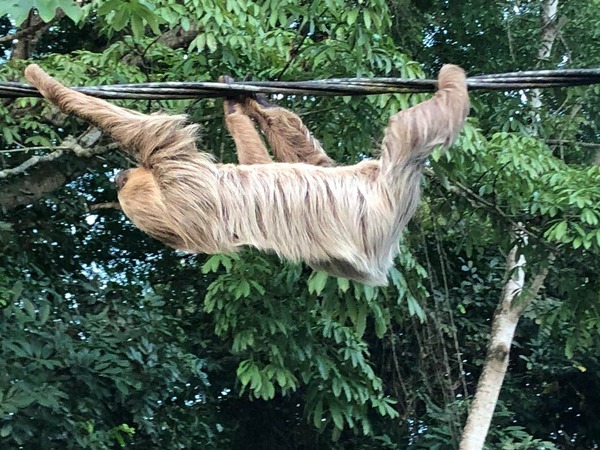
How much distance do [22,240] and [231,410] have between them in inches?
130

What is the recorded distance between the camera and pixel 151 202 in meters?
3.71

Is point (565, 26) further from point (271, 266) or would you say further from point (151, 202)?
point (151, 202)

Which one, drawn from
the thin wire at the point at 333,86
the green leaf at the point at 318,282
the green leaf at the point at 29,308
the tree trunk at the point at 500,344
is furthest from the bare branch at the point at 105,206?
the thin wire at the point at 333,86

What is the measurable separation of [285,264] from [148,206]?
2876 mm

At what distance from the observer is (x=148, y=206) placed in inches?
146

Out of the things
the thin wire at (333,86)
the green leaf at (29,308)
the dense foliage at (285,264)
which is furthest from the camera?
the green leaf at (29,308)

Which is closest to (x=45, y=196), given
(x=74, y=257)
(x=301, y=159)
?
(x=74, y=257)

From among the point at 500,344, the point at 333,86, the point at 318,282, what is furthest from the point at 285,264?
the point at 333,86

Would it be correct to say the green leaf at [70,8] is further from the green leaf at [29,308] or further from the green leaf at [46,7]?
the green leaf at [29,308]

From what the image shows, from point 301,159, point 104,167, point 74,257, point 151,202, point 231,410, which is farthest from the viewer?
point 231,410

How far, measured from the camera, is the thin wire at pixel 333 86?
3184mm

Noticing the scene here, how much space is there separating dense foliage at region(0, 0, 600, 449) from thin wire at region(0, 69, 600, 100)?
0.52 m

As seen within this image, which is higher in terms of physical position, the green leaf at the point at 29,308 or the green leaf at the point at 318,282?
the green leaf at the point at 318,282

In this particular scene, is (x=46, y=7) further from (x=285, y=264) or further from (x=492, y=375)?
(x=492, y=375)
